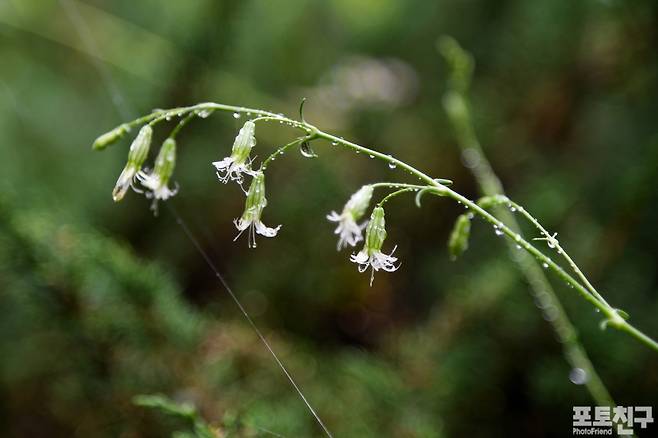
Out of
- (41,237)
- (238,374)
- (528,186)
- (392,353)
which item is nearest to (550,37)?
(528,186)

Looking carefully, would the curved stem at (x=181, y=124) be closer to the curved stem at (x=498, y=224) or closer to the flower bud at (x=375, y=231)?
the curved stem at (x=498, y=224)

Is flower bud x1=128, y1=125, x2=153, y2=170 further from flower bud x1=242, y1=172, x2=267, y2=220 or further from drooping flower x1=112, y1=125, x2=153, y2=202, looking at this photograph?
flower bud x1=242, y1=172, x2=267, y2=220

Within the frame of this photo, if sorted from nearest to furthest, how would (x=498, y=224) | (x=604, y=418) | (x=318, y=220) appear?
(x=498, y=224) → (x=604, y=418) → (x=318, y=220)

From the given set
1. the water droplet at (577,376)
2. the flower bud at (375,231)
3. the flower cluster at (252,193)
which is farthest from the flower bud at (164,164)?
the water droplet at (577,376)

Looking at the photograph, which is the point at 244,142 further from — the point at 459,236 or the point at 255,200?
the point at 459,236

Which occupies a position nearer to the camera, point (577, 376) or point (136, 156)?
point (136, 156)

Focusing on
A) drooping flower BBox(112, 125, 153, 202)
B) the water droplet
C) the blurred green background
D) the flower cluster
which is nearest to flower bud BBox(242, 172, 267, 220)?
the flower cluster

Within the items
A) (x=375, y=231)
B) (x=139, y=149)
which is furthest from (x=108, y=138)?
(x=375, y=231)
